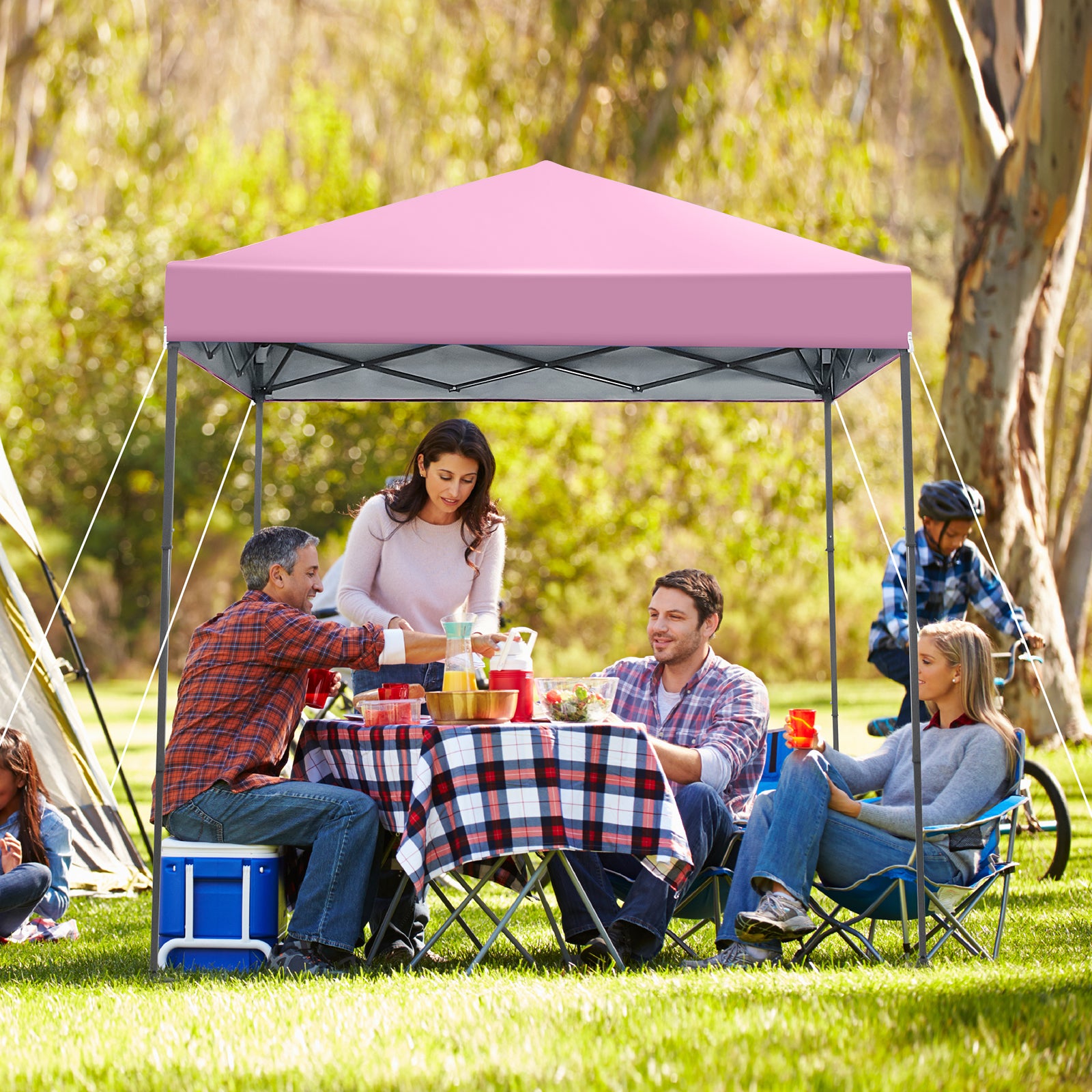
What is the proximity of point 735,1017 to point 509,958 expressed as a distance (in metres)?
1.22

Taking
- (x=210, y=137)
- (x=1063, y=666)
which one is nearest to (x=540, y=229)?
(x=1063, y=666)

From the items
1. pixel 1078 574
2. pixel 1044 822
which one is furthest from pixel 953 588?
pixel 1078 574

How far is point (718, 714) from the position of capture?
4.27 meters

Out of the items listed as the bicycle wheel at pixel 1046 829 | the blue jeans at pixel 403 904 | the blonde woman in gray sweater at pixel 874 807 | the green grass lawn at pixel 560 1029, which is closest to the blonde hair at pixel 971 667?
the blonde woman in gray sweater at pixel 874 807

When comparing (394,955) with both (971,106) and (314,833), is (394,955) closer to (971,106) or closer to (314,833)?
(314,833)

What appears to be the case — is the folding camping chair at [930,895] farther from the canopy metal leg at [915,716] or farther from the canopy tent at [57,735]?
the canopy tent at [57,735]

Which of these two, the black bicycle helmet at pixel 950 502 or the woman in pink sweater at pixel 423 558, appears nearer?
the woman in pink sweater at pixel 423 558

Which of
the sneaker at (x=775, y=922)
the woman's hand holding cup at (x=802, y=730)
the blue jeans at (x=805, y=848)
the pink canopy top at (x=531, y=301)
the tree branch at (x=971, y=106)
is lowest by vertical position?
the sneaker at (x=775, y=922)

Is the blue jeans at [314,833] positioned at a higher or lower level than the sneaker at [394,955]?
higher

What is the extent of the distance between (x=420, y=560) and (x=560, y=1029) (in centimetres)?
Answer: 192

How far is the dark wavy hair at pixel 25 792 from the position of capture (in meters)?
4.53

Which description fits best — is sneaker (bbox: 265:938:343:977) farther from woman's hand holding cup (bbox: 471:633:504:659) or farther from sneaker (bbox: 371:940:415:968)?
woman's hand holding cup (bbox: 471:633:504:659)

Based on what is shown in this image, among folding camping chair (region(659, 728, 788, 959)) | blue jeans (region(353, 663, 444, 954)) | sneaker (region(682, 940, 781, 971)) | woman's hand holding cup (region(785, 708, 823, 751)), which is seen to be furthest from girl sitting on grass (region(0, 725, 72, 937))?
woman's hand holding cup (region(785, 708, 823, 751))

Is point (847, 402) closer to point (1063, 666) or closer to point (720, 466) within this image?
point (720, 466)
